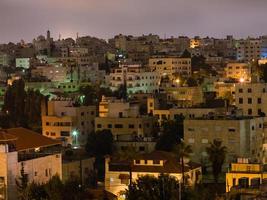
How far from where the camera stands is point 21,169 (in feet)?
54.6

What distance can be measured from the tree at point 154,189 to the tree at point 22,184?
2.26 metres

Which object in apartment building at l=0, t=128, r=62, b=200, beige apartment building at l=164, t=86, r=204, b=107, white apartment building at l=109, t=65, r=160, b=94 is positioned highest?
white apartment building at l=109, t=65, r=160, b=94

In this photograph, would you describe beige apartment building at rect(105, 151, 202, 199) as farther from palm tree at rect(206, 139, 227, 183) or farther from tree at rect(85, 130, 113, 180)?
tree at rect(85, 130, 113, 180)

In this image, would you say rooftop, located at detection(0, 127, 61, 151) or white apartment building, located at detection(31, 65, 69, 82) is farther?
white apartment building, located at detection(31, 65, 69, 82)

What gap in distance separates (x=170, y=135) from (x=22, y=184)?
30.7 ft

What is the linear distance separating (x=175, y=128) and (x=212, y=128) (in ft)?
9.90

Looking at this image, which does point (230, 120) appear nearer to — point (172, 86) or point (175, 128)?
point (175, 128)

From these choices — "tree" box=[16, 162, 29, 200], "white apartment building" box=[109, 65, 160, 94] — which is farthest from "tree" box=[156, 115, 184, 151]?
"white apartment building" box=[109, 65, 160, 94]

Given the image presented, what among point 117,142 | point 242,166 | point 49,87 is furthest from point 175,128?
point 49,87

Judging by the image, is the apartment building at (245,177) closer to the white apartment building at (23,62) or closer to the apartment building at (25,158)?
the apartment building at (25,158)

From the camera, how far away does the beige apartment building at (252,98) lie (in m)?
26.3

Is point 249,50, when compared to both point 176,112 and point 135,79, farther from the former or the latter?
point 176,112

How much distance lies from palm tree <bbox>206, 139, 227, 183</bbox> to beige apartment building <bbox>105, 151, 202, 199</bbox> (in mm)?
683

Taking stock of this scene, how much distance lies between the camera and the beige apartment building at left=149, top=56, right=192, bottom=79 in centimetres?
4403
